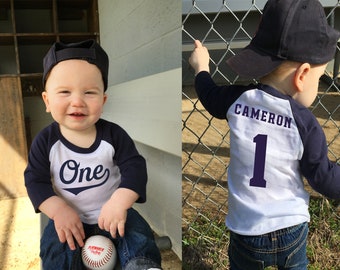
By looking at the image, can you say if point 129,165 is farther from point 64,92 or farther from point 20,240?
point 20,240

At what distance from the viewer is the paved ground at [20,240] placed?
6.86ft

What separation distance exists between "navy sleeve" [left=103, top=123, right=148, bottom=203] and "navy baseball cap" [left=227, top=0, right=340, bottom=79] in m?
0.52

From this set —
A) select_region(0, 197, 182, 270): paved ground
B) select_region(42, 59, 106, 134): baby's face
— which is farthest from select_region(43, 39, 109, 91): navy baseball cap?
select_region(0, 197, 182, 270): paved ground

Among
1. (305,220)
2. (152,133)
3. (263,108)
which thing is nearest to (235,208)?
(305,220)

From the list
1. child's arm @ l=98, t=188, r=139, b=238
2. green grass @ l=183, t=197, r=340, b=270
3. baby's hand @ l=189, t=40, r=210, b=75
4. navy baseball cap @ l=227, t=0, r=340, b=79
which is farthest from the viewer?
green grass @ l=183, t=197, r=340, b=270

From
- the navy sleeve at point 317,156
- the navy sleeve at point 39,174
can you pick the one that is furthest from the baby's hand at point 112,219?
the navy sleeve at point 317,156

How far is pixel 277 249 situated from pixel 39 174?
906 mm

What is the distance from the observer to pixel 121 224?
1232mm

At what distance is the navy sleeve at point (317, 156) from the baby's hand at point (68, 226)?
2.68ft

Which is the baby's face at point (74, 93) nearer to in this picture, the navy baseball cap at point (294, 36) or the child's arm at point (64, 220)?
the child's arm at point (64, 220)

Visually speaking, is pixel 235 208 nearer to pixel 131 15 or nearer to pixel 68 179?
pixel 68 179

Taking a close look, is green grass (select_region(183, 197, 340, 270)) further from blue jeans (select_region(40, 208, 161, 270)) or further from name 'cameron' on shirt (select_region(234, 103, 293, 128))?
name 'cameron' on shirt (select_region(234, 103, 293, 128))

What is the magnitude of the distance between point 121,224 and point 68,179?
0.28 meters

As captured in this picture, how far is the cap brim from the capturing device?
1.16 metres
